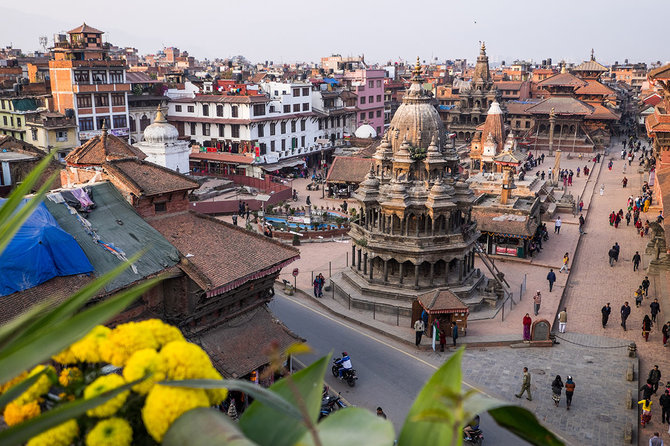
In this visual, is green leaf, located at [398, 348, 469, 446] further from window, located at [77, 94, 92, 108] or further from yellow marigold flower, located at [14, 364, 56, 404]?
window, located at [77, 94, 92, 108]

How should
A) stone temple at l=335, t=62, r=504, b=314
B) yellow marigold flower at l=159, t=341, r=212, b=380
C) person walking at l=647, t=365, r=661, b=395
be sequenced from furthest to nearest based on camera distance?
stone temple at l=335, t=62, r=504, b=314
person walking at l=647, t=365, r=661, b=395
yellow marigold flower at l=159, t=341, r=212, b=380

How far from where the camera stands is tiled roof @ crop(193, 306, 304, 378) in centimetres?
1722

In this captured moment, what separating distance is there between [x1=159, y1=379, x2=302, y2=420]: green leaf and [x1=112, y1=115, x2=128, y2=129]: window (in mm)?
60776

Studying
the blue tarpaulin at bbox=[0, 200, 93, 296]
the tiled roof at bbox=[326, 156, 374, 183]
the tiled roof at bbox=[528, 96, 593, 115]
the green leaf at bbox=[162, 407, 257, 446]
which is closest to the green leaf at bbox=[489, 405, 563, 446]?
the green leaf at bbox=[162, 407, 257, 446]

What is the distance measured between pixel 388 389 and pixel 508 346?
21.6 ft

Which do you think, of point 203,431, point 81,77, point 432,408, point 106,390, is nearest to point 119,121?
point 81,77

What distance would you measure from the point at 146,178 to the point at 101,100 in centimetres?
4422

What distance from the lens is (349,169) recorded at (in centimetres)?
5428

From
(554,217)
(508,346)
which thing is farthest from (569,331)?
(554,217)

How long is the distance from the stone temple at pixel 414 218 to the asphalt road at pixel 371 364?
10.5 feet

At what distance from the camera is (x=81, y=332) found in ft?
12.7

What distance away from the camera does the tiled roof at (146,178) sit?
715 inches

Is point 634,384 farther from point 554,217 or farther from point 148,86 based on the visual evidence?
point 148,86

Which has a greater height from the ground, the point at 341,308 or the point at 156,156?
the point at 156,156
